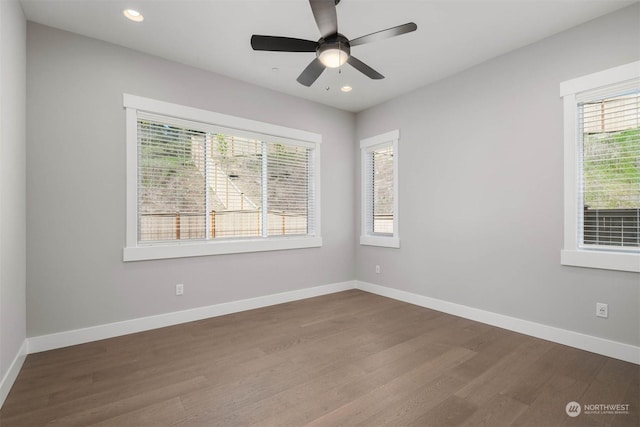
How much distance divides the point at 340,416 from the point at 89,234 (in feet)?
9.33

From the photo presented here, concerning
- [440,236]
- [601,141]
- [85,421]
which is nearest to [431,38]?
[601,141]

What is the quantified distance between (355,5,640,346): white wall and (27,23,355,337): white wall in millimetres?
2586

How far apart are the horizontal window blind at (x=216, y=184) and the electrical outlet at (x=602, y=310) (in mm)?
3371

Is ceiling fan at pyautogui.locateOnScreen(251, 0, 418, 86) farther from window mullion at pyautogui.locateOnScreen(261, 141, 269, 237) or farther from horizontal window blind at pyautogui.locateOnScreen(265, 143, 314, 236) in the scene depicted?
horizontal window blind at pyautogui.locateOnScreen(265, 143, 314, 236)

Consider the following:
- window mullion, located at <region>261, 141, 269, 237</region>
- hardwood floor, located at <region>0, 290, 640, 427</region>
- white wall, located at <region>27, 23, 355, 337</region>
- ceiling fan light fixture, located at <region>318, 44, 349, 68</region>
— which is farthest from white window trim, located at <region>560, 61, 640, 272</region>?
white wall, located at <region>27, 23, 355, 337</region>

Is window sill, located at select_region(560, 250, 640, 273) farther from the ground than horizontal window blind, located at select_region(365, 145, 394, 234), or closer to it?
closer to it

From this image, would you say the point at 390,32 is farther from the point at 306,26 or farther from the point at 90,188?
→ the point at 90,188

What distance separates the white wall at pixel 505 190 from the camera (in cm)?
275

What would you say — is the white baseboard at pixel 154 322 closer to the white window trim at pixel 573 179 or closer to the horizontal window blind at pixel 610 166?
the white window trim at pixel 573 179

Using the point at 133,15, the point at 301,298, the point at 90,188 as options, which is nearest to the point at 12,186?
the point at 90,188

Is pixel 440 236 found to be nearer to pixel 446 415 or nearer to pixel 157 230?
pixel 446 415

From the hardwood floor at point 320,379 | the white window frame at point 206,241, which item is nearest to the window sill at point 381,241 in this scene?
the white window frame at point 206,241

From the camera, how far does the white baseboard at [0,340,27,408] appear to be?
2049 millimetres

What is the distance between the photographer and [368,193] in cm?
511
